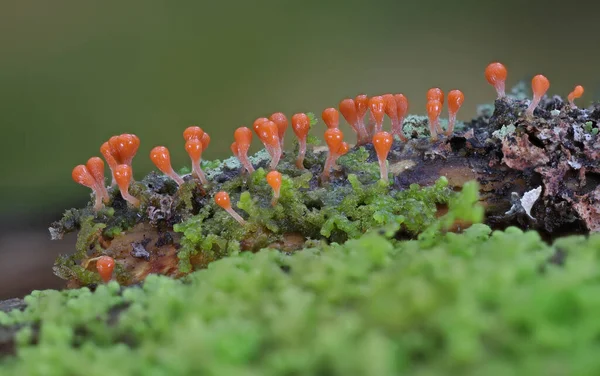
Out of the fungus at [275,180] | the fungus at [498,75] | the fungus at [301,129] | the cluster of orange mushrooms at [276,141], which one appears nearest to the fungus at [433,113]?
the cluster of orange mushrooms at [276,141]

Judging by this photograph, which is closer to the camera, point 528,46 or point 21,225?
point 21,225

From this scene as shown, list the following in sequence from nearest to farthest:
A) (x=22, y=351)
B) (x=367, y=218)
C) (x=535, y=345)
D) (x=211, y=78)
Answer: (x=535, y=345) → (x=22, y=351) → (x=367, y=218) → (x=211, y=78)

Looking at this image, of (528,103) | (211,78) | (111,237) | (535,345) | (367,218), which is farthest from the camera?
(211,78)

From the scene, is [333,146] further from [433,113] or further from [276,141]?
[433,113]

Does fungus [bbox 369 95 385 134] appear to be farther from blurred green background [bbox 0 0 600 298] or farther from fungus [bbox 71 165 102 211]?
blurred green background [bbox 0 0 600 298]

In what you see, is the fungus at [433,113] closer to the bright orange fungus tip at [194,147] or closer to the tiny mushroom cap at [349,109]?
the tiny mushroom cap at [349,109]

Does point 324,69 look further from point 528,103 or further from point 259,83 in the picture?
point 528,103

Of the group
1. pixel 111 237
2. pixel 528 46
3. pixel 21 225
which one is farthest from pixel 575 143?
pixel 528 46
